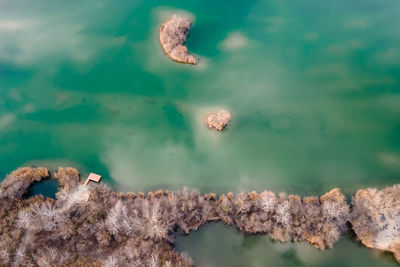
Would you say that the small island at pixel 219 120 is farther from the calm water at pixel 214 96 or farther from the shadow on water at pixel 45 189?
the shadow on water at pixel 45 189

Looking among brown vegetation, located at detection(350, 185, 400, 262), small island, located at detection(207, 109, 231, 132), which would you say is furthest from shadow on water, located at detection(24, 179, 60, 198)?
brown vegetation, located at detection(350, 185, 400, 262)

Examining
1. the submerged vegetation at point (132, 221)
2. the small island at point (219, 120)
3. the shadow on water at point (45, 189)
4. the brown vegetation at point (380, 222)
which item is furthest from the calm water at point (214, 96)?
the shadow on water at point (45, 189)

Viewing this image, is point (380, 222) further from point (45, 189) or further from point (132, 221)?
point (45, 189)

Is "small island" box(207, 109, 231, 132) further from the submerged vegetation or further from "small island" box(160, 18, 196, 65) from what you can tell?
"small island" box(160, 18, 196, 65)

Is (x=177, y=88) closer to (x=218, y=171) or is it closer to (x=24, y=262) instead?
(x=218, y=171)

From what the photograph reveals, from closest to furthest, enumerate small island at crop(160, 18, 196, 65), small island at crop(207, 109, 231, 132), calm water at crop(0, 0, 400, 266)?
calm water at crop(0, 0, 400, 266) < small island at crop(207, 109, 231, 132) < small island at crop(160, 18, 196, 65)

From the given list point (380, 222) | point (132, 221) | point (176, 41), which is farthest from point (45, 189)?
point (380, 222)

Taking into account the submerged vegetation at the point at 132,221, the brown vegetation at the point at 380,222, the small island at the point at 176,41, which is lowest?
the submerged vegetation at the point at 132,221
